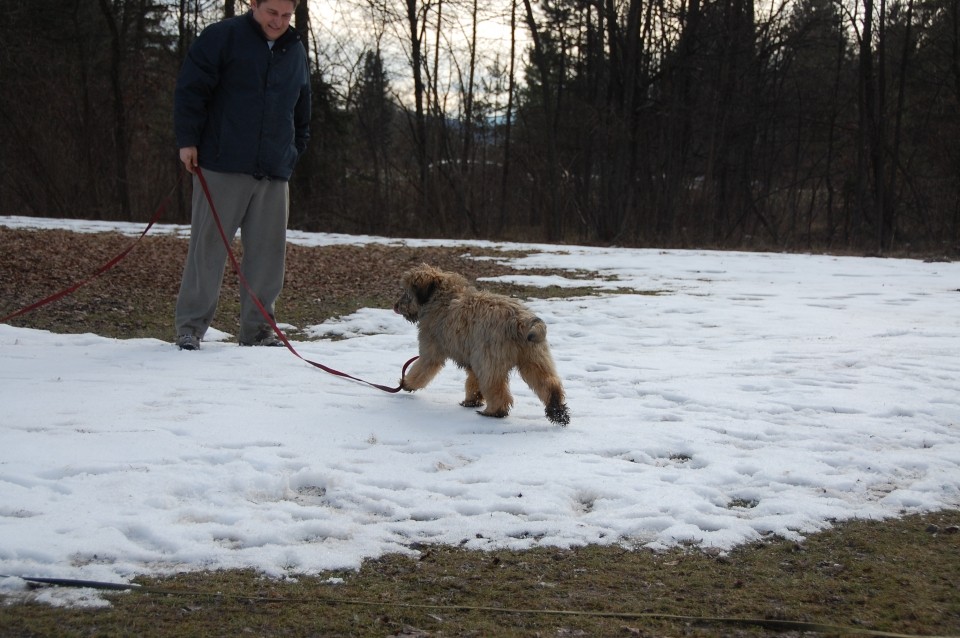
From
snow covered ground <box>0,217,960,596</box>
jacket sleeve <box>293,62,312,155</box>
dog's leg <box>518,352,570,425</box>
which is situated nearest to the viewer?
snow covered ground <box>0,217,960,596</box>

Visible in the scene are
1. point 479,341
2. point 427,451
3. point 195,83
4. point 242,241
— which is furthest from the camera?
point 242,241

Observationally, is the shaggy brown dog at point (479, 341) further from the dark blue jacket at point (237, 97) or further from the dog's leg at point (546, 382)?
the dark blue jacket at point (237, 97)

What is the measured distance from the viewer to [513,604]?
312 cm

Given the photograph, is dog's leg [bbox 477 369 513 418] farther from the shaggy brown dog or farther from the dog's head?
the dog's head

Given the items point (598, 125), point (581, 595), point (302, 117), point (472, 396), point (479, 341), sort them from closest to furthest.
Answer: point (581, 595) < point (479, 341) < point (472, 396) < point (302, 117) < point (598, 125)

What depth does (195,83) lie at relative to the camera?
20.7 ft

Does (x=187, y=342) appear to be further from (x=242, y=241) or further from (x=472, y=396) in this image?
(x=472, y=396)

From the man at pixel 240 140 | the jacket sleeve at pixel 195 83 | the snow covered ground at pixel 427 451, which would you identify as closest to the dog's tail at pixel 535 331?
the snow covered ground at pixel 427 451

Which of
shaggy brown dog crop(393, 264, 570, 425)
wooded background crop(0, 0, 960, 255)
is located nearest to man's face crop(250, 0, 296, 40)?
shaggy brown dog crop(393, 264, 570, 425)

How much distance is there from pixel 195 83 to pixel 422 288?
7.63 ft

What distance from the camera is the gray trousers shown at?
21.6 feet

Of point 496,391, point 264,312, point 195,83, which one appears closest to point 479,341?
point 496,391

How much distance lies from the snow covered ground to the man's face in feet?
7.96

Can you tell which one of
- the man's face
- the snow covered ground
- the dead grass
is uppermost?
the man's face
